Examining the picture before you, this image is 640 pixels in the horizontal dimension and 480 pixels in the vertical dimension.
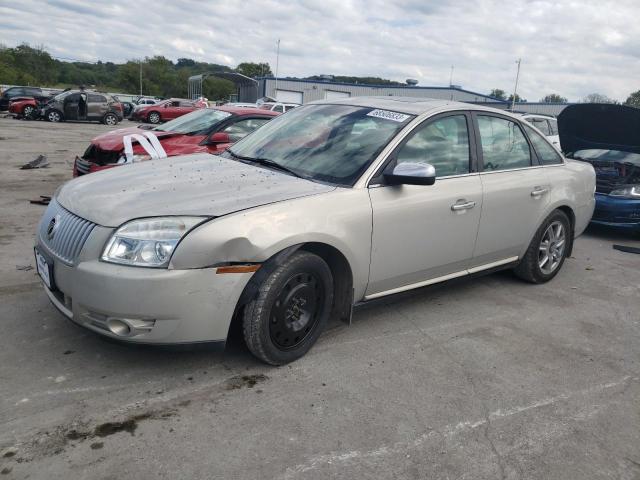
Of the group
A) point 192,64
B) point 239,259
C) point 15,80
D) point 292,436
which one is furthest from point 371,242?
point 192,64

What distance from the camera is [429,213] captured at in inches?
150

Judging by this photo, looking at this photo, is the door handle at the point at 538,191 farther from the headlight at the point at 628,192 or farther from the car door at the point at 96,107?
the car door at the point at 96,107

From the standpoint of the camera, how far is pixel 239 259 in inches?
114

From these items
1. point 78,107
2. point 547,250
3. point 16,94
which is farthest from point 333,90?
point 547,250

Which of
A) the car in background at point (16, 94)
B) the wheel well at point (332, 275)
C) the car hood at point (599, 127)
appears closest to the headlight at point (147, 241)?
the wheel well at point (332, 275)

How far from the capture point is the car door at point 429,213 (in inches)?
141

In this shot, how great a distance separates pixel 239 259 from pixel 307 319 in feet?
2.27

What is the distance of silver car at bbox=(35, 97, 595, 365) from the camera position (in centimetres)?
282

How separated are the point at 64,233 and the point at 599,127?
24.2 ft

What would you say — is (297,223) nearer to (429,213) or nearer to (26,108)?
(429,213)

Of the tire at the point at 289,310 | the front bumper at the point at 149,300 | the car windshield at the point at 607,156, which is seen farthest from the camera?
the car windshield at the point at 607,156

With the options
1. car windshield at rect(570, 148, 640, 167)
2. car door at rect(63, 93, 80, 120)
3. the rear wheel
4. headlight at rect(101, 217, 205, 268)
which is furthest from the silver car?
the rear wheel

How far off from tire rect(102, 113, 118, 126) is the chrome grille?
25659 mm

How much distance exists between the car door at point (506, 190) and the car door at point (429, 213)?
5.4 inches
